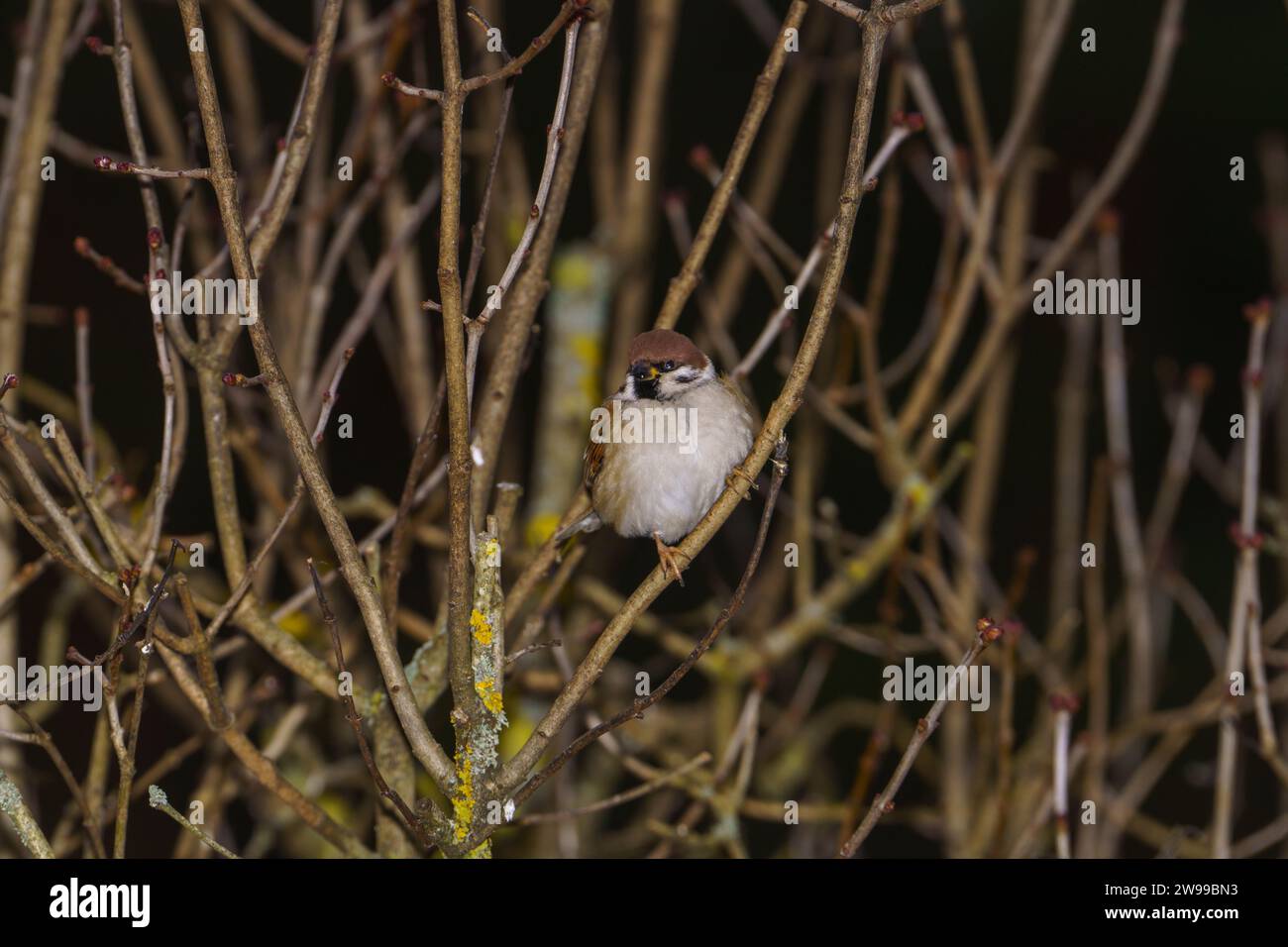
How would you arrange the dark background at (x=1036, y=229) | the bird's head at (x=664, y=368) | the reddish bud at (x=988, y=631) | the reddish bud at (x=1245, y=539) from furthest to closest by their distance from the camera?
the dark background at (x=1036, y=229) < the bird's head at (x=664, y=368) < the reddish bud at (x=1245, y=539) < the reddish bud at (x=988, y=631)

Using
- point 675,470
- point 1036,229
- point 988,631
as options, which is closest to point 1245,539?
point 988,631

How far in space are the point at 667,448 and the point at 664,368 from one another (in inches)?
6.7

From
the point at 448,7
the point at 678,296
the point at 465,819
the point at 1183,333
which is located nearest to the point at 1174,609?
the point at 1183,333

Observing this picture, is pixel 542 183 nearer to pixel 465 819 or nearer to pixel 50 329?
pixel 465 819

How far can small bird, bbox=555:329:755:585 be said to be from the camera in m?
2.68

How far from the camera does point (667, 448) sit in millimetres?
2703

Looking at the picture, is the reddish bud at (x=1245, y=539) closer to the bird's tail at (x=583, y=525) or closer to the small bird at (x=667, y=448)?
the small bird at (x=667, y=448)

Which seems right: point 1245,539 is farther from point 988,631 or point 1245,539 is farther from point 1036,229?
point 1036,229

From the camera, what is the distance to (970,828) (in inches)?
126

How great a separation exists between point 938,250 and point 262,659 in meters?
3.02

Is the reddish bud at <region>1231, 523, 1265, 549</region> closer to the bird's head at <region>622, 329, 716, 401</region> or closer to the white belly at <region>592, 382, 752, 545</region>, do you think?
the white belly at <region>592, 382, 752, 545</region>

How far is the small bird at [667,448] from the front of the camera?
8.79 ft

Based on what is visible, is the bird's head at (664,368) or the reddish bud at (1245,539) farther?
the bird's head at (664,368)

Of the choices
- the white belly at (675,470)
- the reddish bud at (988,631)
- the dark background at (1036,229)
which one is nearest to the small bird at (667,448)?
the white belly at (675,470)
